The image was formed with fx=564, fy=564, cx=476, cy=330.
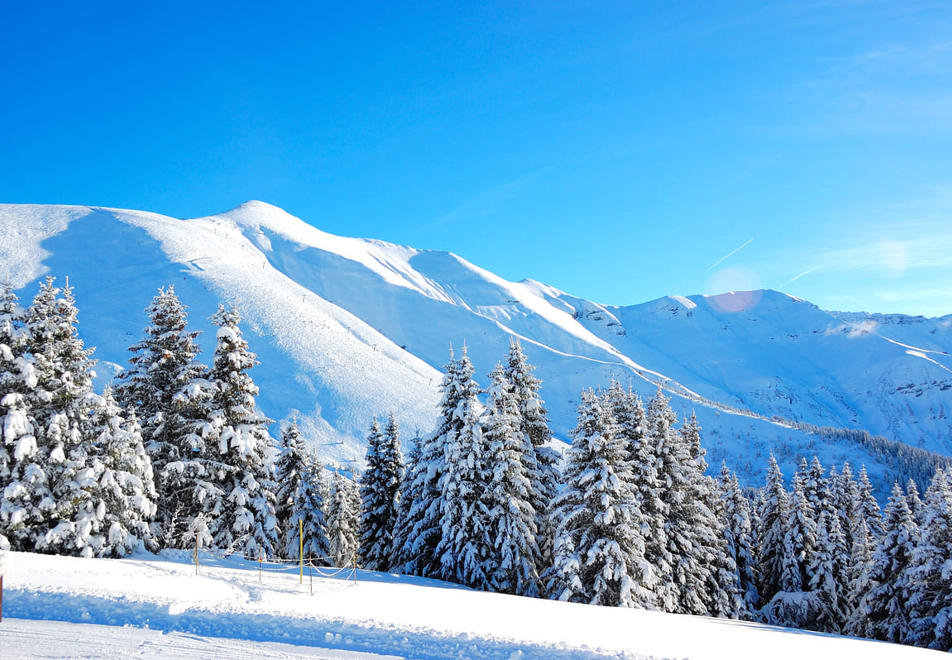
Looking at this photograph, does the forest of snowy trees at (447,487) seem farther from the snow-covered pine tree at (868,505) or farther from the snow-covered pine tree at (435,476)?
the snow-covered pine tree at (868,505)

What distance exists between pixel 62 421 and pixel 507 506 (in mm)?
16464

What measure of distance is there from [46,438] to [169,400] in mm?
4528

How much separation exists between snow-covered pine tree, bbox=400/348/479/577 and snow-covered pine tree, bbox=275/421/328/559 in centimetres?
881

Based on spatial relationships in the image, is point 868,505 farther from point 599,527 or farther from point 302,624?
point 302,624

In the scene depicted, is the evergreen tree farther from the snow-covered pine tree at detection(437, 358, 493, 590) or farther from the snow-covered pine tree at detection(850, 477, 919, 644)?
the snow-covered pine tree at detection(850, 477, 919, 644)

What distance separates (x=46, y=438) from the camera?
18922 mm

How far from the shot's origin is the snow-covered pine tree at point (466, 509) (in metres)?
23.2

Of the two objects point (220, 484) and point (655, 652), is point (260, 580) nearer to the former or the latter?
point (220, 484)

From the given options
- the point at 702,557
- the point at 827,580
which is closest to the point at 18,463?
the point at 702,557

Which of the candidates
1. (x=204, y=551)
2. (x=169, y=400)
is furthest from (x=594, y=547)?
(x=169, y=400)

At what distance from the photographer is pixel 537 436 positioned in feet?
91.9

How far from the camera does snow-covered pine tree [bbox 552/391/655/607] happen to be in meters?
21.1

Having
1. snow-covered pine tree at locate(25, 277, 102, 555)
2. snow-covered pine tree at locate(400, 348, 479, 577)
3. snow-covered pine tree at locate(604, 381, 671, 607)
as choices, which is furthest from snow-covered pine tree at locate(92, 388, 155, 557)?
snow-covered pine tree at locate(604, 381, 671, 607)

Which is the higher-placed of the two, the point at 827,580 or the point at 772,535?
the point at 772,535
